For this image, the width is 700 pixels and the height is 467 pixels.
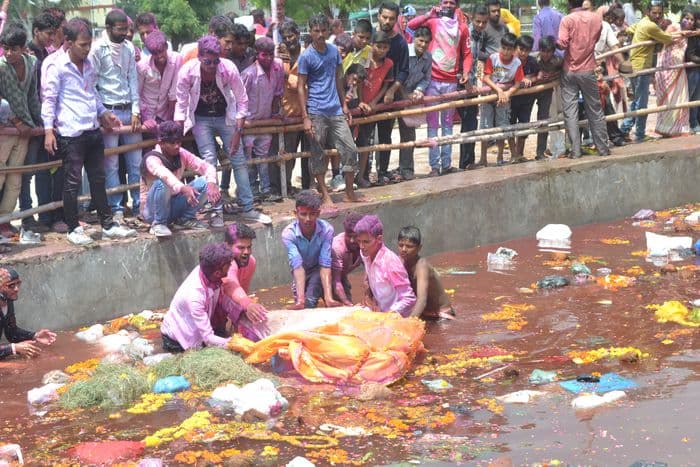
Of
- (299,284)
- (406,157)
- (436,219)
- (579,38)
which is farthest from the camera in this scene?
(579,38)

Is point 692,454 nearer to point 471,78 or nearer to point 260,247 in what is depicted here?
point 260,247

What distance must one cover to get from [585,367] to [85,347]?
378 centimetres

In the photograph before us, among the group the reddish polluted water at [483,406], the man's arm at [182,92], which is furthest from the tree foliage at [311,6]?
the reddish polluted water at [483,406]

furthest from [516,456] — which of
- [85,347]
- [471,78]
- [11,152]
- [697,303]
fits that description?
[471,78]

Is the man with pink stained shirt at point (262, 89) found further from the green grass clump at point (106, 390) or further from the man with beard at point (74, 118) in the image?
the green grass clump at point (106, 390)

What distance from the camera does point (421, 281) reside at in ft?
25.6

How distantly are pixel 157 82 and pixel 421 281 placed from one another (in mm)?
3289

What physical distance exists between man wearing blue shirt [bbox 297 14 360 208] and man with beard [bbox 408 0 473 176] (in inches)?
63.6

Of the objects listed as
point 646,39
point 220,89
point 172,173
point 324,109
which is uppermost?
point 646,39

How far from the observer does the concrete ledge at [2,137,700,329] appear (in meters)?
8.44

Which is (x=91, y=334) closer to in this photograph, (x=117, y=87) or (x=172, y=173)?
(x=172, y=173)

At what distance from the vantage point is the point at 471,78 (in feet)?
39.4

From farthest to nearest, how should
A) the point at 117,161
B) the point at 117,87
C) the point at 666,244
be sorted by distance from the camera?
the point at 666,244
the point at 117,161
the point at 117,87

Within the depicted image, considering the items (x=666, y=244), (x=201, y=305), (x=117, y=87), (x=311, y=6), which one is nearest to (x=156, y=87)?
(x=117, y=87)
